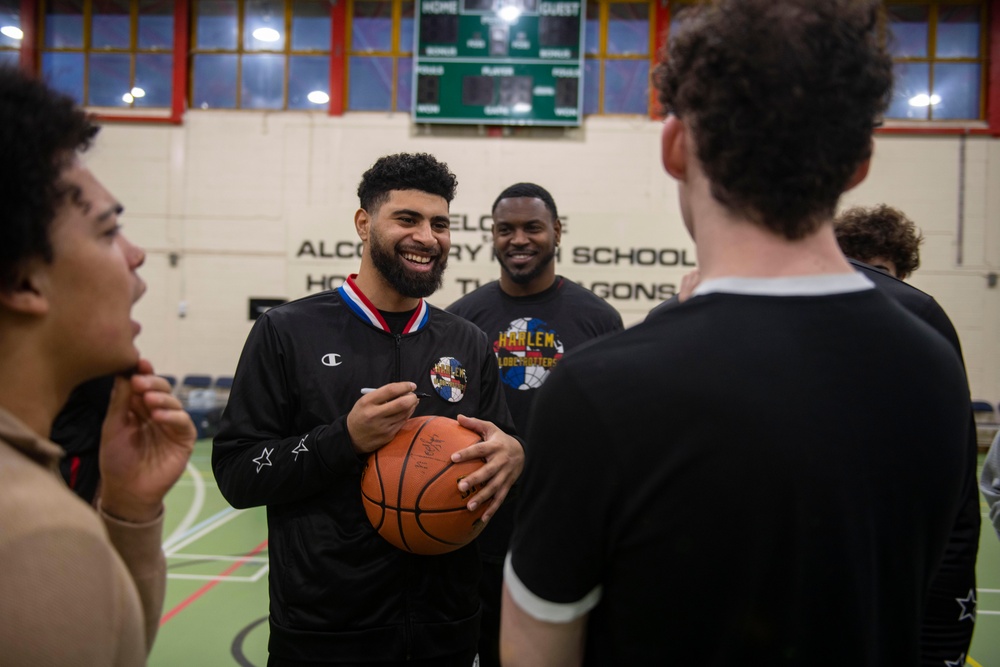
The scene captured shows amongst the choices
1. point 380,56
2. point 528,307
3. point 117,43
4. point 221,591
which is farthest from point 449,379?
point 117,43

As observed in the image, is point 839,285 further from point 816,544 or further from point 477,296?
point 477,296

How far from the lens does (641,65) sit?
34.9ft

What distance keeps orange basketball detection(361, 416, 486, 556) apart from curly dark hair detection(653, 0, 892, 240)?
3.86 feet

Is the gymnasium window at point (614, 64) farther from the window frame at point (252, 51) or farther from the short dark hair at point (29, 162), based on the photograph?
the short dark hair at point (29, 162)

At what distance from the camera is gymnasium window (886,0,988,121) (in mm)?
10375

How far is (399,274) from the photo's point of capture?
2.19 metres

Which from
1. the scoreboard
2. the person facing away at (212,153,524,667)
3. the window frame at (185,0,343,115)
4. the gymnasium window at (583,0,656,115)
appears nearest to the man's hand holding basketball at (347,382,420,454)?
the person facing away at (212,153,524,667)

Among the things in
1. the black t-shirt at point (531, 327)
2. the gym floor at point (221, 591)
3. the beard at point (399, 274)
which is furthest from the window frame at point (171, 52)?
the beard at point (399, 274)

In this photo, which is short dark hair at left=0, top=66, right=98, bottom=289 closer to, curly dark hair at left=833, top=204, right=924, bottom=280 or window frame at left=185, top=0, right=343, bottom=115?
curly dark hair at left=833, top=204, right=924, bottom=280

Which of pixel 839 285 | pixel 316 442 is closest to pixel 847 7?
pixel 839 285

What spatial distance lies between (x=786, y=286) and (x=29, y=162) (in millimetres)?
984

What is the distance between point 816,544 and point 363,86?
36.5 feet

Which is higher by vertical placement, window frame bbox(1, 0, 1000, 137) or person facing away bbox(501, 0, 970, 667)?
window frame bbox(1, 0, 1000, 137)

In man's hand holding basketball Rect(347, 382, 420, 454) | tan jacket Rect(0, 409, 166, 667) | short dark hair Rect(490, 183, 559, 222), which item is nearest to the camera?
tan jacket Rect(0, 409, 166, 667)
